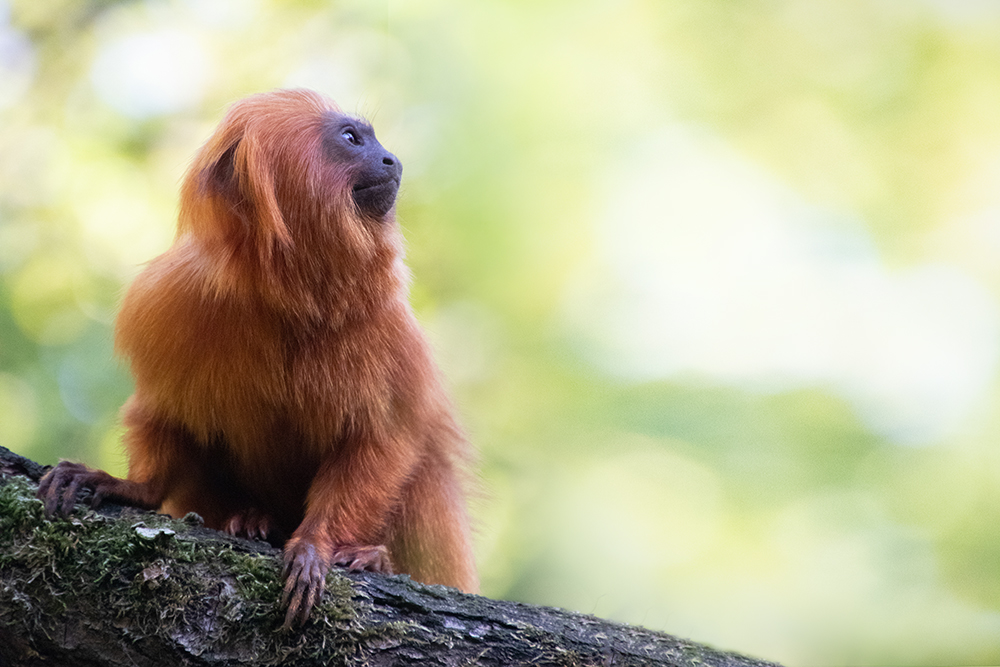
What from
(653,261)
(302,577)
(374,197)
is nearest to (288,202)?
(374,197)

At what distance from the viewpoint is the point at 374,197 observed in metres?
2.22

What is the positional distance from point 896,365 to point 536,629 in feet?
9.92

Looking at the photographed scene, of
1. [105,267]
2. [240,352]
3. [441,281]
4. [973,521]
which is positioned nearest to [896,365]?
[973,521]

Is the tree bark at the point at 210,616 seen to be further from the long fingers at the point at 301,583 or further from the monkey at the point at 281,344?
the monkey at the point at 281,344

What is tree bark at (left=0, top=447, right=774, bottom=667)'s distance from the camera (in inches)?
61.0

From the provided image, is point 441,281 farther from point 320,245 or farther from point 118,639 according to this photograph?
point 118,639

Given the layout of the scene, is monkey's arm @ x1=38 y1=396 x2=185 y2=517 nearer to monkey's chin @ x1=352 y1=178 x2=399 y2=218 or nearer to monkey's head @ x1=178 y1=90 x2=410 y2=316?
monkey's head @ x1=178 y1=90 x2=410 y2=316

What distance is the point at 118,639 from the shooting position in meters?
1.55

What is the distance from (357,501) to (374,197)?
81 cm

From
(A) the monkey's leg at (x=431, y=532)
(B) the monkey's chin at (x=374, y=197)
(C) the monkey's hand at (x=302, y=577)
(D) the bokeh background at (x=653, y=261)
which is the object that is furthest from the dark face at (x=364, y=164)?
(D) the bokeh background at (x=653, y=261)

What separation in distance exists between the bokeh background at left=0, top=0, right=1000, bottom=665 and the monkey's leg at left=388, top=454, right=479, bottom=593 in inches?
47.4

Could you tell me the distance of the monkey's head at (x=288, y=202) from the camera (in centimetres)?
207

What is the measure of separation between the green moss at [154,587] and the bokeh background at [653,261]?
2.01 m

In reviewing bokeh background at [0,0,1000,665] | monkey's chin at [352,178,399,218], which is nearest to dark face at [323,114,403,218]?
monkey's chin at [352,178,399,218]
